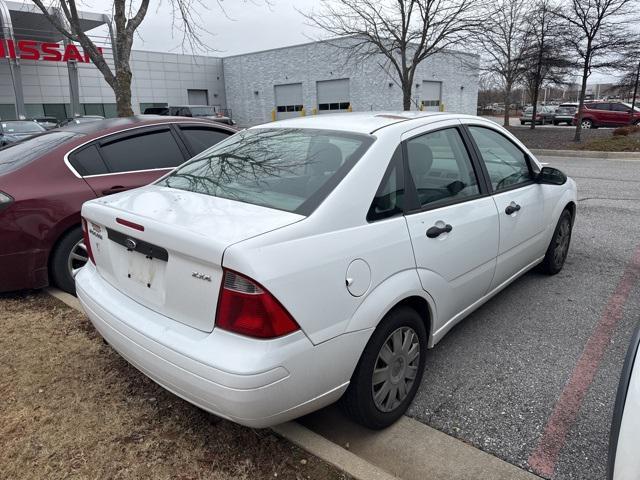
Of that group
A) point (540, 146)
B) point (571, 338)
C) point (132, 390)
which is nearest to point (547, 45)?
point (540, 146)

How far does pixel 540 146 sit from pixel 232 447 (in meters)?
18.8

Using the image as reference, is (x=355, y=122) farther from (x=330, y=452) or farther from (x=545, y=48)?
(x=545, y=48)

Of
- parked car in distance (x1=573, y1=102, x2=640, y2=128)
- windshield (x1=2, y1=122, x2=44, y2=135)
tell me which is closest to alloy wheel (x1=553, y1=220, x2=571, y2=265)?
windshield (x1=2, y1=122, x2=44, y2=135)

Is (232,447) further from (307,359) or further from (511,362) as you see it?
(511,362)

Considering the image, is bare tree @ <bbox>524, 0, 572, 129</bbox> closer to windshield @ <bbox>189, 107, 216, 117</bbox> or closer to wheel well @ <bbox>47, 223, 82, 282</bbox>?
windshield @ <bbox>189, 107, 216, 117</bbox>

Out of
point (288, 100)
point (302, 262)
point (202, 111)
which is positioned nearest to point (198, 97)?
point (288, 100)

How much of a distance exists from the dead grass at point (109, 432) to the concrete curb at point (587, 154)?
1573 centimetres

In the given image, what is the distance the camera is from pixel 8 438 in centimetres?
250

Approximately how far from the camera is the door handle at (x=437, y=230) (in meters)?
2.72

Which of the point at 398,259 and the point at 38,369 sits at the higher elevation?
the point at 398,259

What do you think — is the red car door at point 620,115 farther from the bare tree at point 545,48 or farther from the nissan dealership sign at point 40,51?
the nissan dealership sign at point 40,51

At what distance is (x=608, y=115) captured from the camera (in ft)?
96.2

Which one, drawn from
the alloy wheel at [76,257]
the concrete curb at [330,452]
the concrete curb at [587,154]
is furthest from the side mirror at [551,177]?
the concrete curb at [587,154]

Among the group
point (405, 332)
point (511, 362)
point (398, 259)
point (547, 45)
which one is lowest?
point (511, 362)
